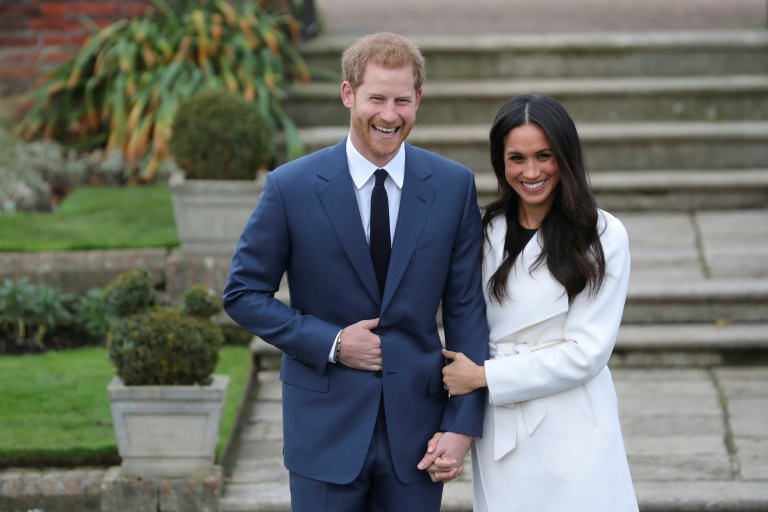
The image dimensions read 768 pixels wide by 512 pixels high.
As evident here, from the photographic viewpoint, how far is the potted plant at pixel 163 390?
4285 mm

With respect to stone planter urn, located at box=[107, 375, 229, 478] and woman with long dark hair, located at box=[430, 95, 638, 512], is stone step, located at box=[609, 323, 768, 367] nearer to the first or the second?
stone planter urn, located at box=[107, 375, 229, 478]

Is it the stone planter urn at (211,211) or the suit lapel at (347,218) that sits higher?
the suit lapel at (347,218)

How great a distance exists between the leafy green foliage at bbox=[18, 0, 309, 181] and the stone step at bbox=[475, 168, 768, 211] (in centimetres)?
159

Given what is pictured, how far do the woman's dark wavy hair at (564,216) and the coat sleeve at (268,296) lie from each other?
0.50m

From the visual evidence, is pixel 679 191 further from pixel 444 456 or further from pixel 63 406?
pixel 444 456

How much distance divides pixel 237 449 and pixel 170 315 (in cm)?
80

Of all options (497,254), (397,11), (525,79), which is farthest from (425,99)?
(497,254)

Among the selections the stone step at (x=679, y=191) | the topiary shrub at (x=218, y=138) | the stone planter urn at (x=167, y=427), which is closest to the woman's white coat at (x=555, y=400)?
the stone planter urn at (x=167, y=427)

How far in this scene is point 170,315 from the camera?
→ 4.35m

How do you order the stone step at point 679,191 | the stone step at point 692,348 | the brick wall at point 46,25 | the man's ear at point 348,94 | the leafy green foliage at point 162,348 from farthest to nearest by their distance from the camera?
the brick wall at point 46,25
the stone step at point 679,191
the stone step at point 692,348
the leafy green foliage at point 162,348
the man's ear at point 348,94

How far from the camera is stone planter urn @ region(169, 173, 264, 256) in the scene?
5.86 metres

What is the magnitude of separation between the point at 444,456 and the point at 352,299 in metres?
0.48

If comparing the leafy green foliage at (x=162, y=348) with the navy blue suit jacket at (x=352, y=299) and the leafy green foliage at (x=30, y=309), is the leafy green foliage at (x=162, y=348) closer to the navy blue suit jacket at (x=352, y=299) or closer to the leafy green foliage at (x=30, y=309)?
the navy blue suit jacket at (x=352, y=299)

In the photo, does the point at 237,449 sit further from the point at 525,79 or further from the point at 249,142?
the point at 525,79
